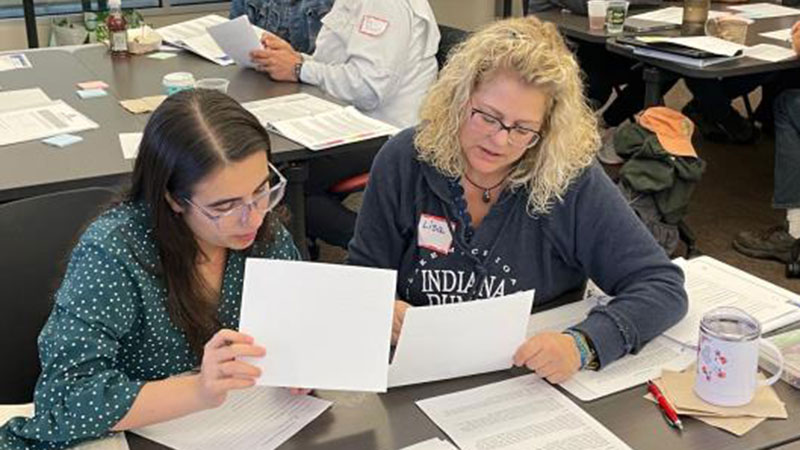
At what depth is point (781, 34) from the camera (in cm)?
351

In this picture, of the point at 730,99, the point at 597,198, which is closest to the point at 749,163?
the point at 730,99

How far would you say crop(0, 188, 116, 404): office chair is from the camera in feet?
5.08

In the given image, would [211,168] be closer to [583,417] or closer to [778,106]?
[583,417]

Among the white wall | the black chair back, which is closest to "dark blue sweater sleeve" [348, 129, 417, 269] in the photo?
the black chair back

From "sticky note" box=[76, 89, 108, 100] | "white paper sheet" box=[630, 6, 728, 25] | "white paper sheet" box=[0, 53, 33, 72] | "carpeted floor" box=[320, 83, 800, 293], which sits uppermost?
"white paper sheet" box=[630, 6, 728, 25]

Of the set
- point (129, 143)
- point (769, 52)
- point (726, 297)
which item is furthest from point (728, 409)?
point (769, 52)

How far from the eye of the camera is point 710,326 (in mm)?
1280

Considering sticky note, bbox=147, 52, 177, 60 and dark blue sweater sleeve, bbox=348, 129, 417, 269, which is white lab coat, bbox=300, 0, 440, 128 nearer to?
sticky note, bbox=147, 52, 177, 60

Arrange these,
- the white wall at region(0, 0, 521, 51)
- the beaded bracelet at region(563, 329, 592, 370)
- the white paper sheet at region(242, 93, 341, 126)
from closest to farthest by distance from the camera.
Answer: the beaded bracelet at region(563, 329, 592, 370)
the white paper sheet at region(242, 93, 341, 126)
the white wall at region(0, 0, 521, 51)

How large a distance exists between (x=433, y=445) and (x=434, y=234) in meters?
0.54

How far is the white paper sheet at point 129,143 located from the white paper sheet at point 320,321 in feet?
3.79

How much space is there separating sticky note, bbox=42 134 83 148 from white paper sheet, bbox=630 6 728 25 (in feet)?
7.78

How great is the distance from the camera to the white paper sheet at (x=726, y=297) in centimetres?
149

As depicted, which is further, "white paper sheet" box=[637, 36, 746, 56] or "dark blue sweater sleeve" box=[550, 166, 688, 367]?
"white paper sheet" box=[637, 36, 746, 56]
